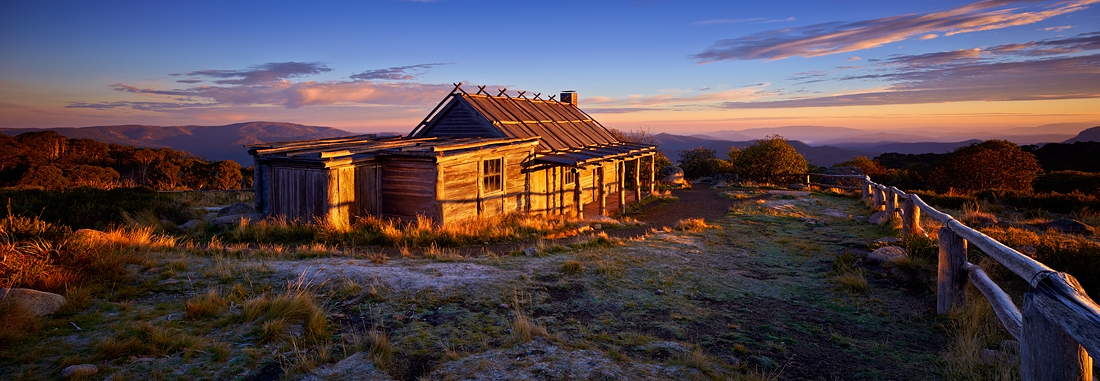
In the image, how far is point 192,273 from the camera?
23.3 ft

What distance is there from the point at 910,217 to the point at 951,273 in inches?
196

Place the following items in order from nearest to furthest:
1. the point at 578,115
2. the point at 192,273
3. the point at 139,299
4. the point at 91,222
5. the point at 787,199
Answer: the point at 139,299
the point at 192,273
the point at 91,222
the point at 787,199
the point at 578,115

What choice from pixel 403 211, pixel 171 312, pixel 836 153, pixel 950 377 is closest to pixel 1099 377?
pixel 950 377

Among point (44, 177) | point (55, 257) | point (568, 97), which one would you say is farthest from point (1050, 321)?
point (44, 177)

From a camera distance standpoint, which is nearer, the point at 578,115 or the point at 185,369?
the point at 185,369

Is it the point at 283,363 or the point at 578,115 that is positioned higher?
the point at 578,115

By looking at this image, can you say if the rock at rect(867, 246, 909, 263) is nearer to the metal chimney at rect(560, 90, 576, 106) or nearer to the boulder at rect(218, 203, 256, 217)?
the boulder at rect(218, 203, 256, 217)

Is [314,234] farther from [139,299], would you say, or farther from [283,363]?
[283,363]

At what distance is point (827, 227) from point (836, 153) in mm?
92298

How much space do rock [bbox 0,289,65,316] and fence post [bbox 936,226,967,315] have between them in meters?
9.72

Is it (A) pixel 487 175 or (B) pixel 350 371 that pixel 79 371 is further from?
(A) pixel 487 175

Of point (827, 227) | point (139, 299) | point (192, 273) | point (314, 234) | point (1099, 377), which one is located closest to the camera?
point (1099, 377)

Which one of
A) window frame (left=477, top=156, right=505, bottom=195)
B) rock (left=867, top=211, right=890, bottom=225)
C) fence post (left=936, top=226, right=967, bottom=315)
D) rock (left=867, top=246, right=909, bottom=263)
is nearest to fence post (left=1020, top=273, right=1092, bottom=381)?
fence post (left=936, top=226, right=967, bottom=315)

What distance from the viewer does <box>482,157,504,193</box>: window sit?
16244 millimetres
